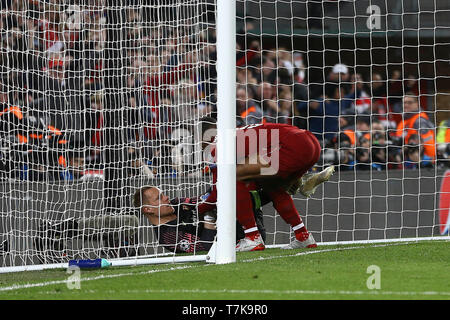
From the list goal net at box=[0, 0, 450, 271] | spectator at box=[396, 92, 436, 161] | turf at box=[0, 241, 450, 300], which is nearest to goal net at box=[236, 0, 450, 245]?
spectator at box=[396, 92, 436, 161]

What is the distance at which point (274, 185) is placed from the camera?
811 cm

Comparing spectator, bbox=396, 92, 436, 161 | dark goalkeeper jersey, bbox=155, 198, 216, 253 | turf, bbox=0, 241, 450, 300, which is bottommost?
dark goalkeeper jersey, bbox=155, 198, 216, 253

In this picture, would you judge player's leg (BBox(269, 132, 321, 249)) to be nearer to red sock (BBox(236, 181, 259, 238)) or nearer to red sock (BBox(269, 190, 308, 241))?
red sock (BBox(269, 190, 308, 241))

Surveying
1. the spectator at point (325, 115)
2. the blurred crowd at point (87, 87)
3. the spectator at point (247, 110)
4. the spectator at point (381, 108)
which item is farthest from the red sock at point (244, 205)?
the spectator at point (381, 108)

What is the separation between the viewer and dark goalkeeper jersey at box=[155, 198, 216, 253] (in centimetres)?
855

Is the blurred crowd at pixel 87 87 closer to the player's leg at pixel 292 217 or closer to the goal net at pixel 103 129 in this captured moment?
the goal net at pixel 103 129

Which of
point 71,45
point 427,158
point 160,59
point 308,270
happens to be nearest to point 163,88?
point 160,59

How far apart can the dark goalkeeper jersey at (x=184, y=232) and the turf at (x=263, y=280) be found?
1.33 meters

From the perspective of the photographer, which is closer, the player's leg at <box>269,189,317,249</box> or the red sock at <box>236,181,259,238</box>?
the red sock at <box>236,181,259,238</box>

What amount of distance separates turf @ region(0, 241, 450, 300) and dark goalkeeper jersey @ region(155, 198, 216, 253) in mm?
1329

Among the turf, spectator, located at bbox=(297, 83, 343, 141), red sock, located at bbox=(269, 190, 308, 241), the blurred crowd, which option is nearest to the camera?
the turf

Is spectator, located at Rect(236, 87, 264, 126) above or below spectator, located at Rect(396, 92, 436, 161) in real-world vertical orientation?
above

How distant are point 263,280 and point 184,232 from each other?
3328 millimetres
